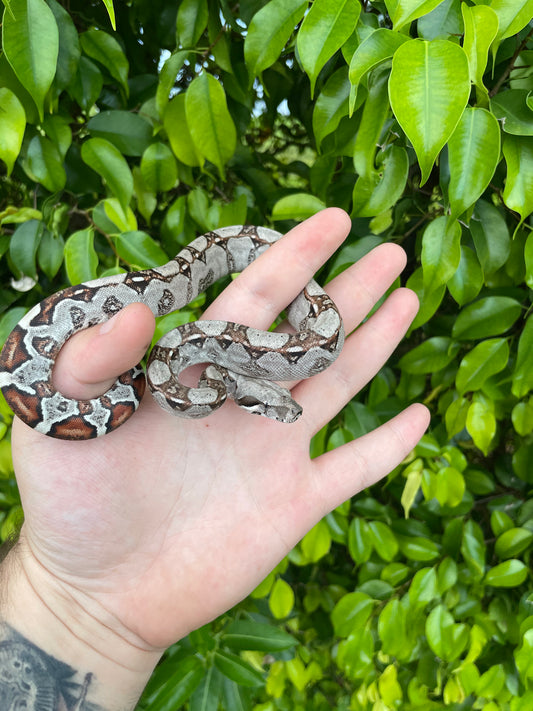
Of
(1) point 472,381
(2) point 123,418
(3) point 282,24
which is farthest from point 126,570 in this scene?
(3) point 282,24

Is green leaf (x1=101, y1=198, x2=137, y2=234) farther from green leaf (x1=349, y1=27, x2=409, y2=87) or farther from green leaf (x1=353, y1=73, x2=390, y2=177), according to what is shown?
green leaf (x1=349, y1=27, x2=409, y2=87)

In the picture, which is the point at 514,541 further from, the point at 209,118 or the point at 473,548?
the point at 209,118

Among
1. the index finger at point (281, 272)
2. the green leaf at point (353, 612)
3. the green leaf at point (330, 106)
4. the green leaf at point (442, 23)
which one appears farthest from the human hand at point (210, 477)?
the green leaf at point (442, 23)

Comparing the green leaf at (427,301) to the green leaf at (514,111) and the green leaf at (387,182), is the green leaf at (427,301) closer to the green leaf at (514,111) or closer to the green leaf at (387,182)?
the green leaf at (387,182)

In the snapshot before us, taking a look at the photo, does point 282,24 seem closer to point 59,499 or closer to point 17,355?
point 17,355

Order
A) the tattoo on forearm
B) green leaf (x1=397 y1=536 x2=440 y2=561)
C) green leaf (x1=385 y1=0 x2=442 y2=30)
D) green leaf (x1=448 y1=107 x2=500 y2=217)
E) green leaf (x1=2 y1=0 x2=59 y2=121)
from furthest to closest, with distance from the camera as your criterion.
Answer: green leaf (x1=397 y1=536 x2=440 y2=561) < the tattoo on forearm < green leaf (x1=2 y1=0 x2=59 y2=121) < green leaf (x1=448 y1=107 x2=500 y2=217) < green leaf (x1=385 y1=0 x2=442 y2=30)

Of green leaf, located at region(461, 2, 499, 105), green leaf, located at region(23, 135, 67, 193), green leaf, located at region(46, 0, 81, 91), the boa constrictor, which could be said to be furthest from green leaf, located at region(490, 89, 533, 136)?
green leaf, located at region(23, 135, 67, 193)
